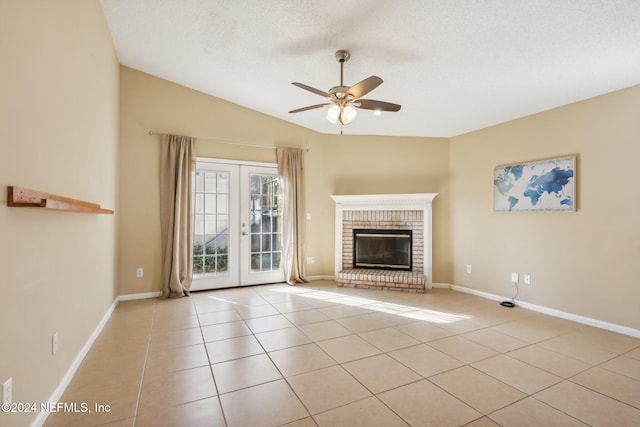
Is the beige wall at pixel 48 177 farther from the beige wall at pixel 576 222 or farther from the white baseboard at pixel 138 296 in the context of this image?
the beige wall at pixel 576 222

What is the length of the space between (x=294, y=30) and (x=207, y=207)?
Result: 3014mm

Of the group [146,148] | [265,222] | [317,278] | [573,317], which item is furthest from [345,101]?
[573,317]

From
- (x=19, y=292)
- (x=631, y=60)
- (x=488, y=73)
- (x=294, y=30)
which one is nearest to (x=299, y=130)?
(x=294, y=30)

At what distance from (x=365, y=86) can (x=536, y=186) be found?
2.92 meters

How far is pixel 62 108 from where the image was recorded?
81.2 inches

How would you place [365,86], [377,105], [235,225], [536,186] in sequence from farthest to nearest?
[235,225]
[536,186]
[377,105]
[365,86]

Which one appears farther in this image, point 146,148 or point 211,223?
point 211,223

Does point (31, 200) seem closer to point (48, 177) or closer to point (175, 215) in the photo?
point (48, 177)

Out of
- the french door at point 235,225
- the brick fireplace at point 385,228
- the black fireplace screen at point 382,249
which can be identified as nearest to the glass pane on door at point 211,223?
the french door at point 235,225

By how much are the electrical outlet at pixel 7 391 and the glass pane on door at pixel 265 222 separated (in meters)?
3.77

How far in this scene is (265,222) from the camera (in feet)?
17.4

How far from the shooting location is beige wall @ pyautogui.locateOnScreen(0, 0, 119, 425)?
142cm

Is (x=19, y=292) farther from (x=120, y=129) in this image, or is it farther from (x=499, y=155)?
(x=499, y=155)

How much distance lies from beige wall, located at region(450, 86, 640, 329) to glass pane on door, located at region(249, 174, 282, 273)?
329cm
